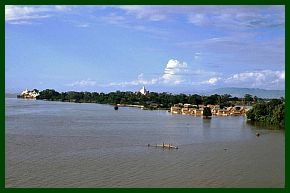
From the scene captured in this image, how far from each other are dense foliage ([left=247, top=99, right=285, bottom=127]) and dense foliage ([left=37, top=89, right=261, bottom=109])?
868 cm

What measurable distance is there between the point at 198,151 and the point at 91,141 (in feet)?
7.60

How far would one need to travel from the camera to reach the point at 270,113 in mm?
15562

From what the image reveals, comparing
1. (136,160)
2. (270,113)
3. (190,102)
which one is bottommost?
(136,160)

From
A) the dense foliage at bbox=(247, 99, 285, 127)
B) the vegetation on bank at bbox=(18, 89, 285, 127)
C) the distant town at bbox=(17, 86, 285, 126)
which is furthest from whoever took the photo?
the distant town at bbox=(17, 86, 285, 126)

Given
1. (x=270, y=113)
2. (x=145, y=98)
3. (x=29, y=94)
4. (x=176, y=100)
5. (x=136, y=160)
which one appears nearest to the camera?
(x=136, y=160)

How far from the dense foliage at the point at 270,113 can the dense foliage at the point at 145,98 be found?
8.68 m

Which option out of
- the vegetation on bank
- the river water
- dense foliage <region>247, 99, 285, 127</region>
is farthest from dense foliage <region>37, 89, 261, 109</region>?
the river water

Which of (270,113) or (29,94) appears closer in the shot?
(270,113)

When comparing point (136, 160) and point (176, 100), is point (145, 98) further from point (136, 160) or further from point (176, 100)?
point (136, 160)

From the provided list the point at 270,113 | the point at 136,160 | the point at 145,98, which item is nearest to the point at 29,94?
the point at 145,98

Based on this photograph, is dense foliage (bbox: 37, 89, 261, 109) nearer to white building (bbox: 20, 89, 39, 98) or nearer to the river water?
white building (bbox: 20, 89, 39, 98)

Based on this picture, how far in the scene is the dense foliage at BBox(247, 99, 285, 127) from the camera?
14.6 meters

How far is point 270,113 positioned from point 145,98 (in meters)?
17.5

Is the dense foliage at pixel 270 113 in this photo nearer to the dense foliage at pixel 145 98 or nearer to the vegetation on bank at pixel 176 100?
the vegetation on bank at pixel 176 100
